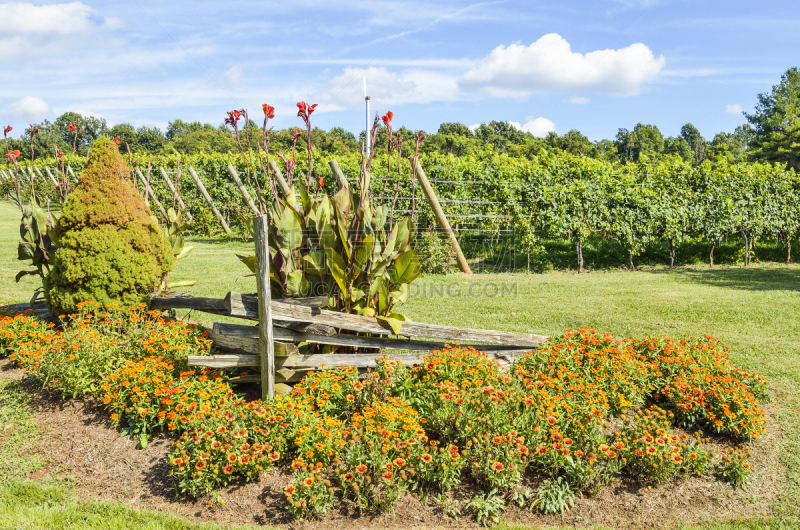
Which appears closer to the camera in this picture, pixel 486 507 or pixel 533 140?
pixel 486 507

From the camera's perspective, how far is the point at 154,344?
14.4ft

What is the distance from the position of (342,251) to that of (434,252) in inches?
269

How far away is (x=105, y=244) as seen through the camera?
5.25 m

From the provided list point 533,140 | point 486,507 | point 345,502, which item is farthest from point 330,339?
point 533,140

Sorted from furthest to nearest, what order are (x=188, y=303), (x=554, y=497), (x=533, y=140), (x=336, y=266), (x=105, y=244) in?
(x=533, y=140), (x=105, y=244), (x=188, y=303), (x=336, y=266), (x=554, y=497)

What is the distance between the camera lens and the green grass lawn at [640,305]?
219 inches

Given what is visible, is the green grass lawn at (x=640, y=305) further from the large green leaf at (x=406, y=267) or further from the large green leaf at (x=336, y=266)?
the large green leaf at (x=406, y=267)

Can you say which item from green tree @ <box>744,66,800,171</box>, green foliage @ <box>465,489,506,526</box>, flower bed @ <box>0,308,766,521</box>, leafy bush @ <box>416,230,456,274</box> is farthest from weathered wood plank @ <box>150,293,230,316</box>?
green tree @ <box>744,66,800,171</box>

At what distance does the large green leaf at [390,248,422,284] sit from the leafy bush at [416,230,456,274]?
21.5ft

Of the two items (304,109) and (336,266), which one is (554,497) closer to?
(336,266)

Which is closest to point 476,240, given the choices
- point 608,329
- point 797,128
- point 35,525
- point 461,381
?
point 608,329

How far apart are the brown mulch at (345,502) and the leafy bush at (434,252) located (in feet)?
25.0

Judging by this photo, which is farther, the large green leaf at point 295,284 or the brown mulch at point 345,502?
the large green leaf at point 295,284

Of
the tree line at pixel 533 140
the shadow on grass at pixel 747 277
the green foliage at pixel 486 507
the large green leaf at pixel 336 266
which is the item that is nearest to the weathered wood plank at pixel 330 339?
the large green leaf at pixel 336 266
